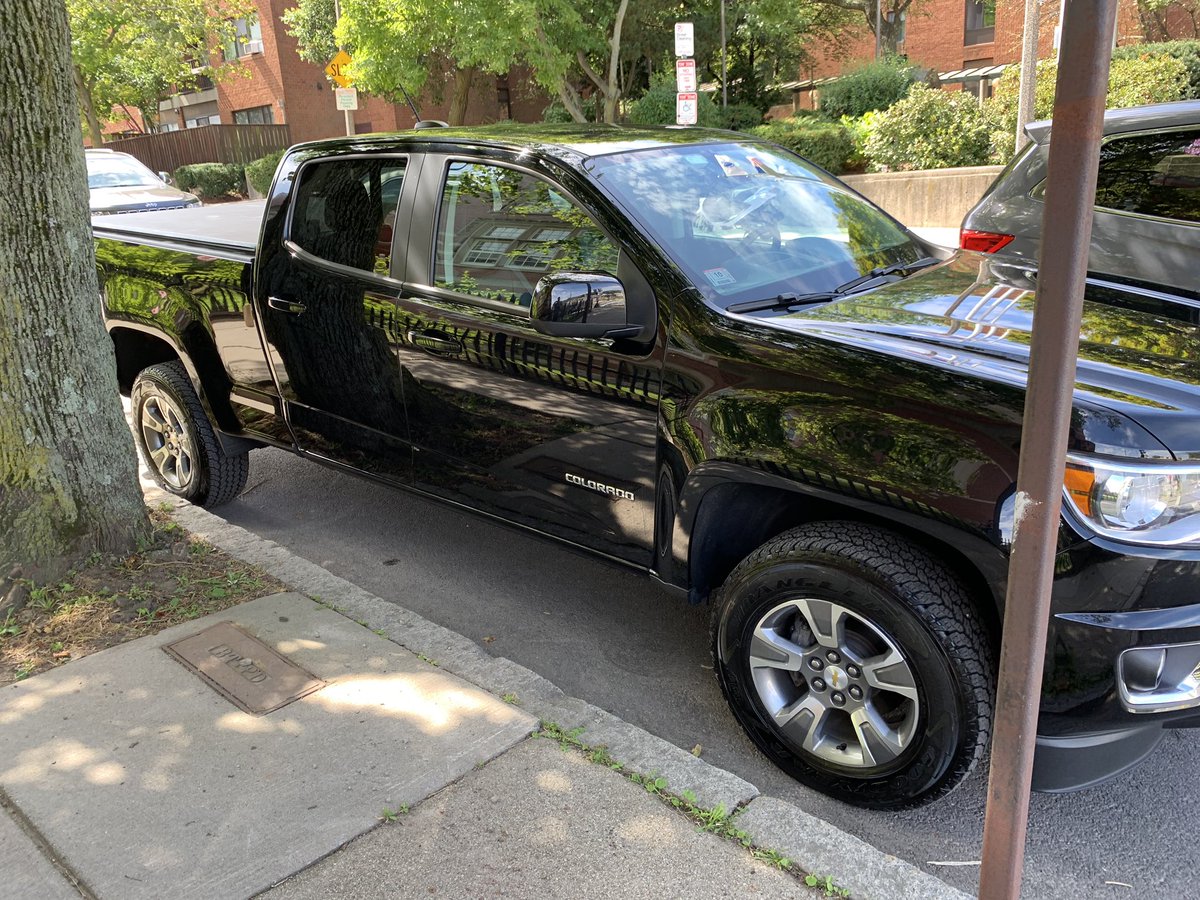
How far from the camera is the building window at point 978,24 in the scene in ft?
104

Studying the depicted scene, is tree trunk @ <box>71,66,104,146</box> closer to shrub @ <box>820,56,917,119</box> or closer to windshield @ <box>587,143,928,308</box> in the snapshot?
shrub @ <box>820,56,917,119</box>

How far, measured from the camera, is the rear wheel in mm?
5043

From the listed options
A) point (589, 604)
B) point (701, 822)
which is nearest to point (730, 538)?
point (701, 822)

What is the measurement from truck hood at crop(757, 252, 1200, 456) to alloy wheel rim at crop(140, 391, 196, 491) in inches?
134

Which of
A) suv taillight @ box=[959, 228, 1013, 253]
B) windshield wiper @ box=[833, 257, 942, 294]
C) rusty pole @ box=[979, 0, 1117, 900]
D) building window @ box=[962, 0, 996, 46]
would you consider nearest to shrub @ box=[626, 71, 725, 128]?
building window @ box=[962, 0, 996, 46]

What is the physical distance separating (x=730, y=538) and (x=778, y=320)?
0.69 meters

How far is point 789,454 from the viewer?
2.76 metres

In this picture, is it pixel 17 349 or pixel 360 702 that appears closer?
pixel 360 702

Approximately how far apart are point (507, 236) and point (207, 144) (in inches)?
1307

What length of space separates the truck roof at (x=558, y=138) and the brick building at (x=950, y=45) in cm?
2790

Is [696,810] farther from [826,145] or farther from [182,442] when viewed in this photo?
[826,145]

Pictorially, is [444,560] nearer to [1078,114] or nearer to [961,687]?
[961,687]

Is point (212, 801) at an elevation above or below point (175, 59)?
below

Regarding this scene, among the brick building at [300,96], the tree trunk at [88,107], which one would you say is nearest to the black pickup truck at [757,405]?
the tree trunk at [88,107]
